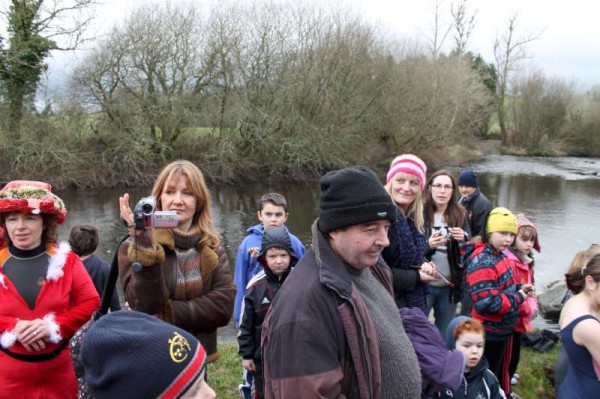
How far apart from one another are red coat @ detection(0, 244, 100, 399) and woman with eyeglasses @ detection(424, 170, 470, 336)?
2771 millimetres

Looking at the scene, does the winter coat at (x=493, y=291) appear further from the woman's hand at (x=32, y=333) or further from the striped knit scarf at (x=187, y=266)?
the woman's hand at (x=32, y=333)

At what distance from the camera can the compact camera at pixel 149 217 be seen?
208 cm

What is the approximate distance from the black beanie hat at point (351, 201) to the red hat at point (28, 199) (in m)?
1.80

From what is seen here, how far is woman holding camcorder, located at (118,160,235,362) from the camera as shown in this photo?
2223 mm

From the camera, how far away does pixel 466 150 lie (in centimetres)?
3578

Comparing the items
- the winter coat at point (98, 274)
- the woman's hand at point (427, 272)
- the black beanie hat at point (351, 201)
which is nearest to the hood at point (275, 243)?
the woman's hand at point (427, 272)

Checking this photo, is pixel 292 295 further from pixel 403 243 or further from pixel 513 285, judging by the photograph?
pixel 513 285

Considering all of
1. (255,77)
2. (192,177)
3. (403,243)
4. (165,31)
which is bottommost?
(403,243)

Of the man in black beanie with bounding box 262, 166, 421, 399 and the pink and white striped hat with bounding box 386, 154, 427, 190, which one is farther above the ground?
the pink and white striped hat with bounding box 386, 154, 427, 190

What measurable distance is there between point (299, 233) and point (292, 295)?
12.9 meters

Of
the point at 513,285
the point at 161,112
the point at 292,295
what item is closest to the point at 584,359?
the point at 513,285

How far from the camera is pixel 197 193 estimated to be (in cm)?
290

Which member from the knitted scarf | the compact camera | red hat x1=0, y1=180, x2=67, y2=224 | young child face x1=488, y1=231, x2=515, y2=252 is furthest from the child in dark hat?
young child face x1=488, y1=231, x2=515, y2=252

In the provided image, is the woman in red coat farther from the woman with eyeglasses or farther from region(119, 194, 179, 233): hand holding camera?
the woman with eyeglasses
